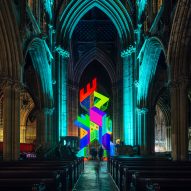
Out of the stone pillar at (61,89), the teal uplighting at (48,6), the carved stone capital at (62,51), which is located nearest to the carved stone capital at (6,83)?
the teal uplighting at (48,6)

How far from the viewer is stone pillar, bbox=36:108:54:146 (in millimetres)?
26469

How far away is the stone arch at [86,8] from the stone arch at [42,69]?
14.0 feet

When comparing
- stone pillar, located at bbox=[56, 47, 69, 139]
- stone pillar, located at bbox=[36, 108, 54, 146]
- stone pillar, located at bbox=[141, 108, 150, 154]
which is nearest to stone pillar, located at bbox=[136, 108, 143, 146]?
stone pillar, located at bbox=[141, 108, 150, 154]

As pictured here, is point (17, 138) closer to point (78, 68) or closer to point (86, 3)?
point (86, 3)

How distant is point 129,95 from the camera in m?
30.2

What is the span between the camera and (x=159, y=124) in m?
41.4

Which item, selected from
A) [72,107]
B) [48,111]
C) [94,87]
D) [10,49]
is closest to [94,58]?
[94,87]

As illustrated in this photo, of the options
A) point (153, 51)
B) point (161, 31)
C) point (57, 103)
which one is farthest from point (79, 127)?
point (161, 31)

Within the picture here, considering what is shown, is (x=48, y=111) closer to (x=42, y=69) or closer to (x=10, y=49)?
(x=42, y=69)

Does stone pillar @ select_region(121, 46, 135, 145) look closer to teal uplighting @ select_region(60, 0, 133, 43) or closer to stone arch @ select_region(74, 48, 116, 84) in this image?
teal uplighting @ select_region(60, 0, 133, 43)

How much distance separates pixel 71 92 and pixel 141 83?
49.8 ft

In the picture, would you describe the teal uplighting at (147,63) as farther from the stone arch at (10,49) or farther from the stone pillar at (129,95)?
the stone arch at (10,49)

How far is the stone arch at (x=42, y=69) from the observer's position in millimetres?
22406

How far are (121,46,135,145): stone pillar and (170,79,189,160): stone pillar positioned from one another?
11.6m
